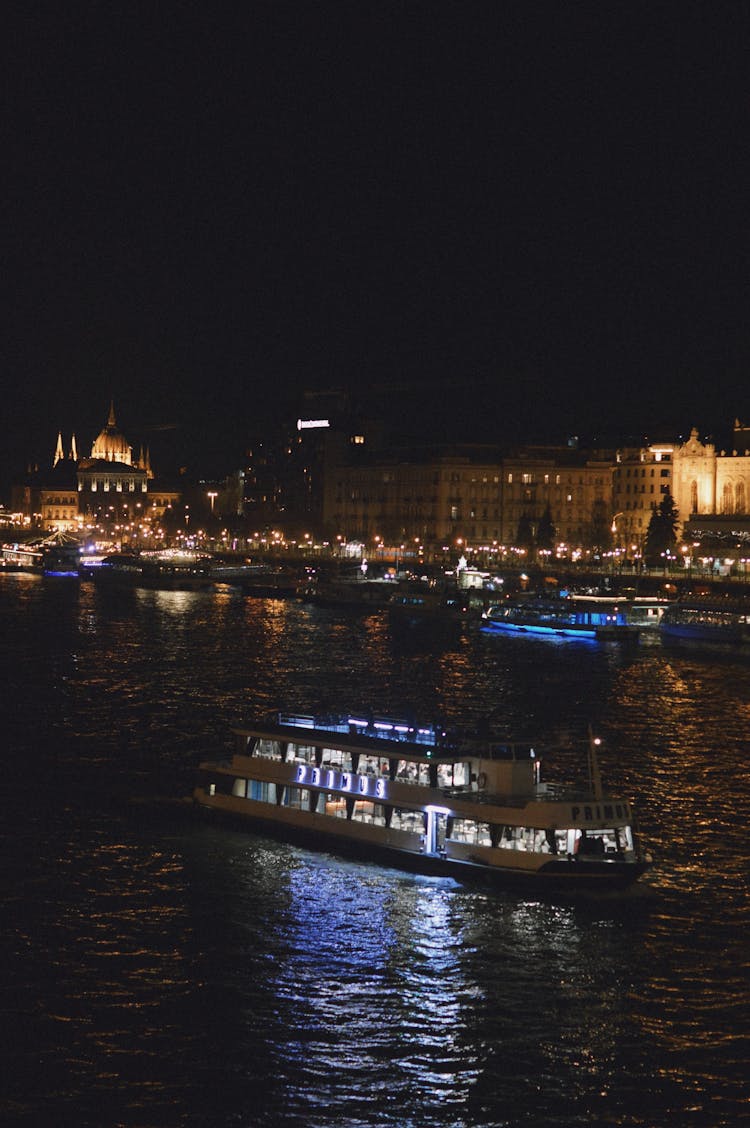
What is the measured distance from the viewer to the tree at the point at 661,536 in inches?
3679

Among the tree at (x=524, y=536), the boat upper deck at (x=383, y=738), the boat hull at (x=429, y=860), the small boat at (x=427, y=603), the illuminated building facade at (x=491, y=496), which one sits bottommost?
the boat hull at (x=429, y=860)

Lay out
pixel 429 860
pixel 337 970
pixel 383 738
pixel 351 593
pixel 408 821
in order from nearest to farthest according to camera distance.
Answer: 1. pixel 337 970
2. pixel 429 860
3. pixel 408 821
4. pixel 383 738
5. pixel 351 593

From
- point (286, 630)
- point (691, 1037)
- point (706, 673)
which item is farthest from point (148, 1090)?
point (286, 630)

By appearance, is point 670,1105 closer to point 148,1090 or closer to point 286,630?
point 148,1090

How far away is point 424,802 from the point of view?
23344 millimetres

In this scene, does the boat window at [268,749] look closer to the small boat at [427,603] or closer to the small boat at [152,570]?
the small boat at [427,603]

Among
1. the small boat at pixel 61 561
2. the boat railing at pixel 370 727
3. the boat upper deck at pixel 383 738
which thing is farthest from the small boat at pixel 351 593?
the boat upper deck at pixel 383 738

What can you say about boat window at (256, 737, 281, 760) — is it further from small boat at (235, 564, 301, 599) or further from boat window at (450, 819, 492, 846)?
small boat at (235, 564, 301, 599)

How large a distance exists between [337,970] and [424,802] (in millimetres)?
4482

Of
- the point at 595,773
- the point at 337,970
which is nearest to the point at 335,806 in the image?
the point at 595,773

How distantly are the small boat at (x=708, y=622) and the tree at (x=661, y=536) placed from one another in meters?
25.9

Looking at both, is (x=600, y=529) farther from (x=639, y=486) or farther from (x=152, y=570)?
(x=152, y=570)

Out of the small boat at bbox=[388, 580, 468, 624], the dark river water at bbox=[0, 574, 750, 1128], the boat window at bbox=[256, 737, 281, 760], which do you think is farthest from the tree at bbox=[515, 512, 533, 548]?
the boat window at bbox=[256, 737, 281, 760]

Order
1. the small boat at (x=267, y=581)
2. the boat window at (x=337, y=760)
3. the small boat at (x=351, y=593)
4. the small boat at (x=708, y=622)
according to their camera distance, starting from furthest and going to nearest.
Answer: the small boat at (x=267, y=581)
the small boat at (x=351, y=593)
the small boat at (x=708, y=622)
the boat window at (x=337, y=760)
